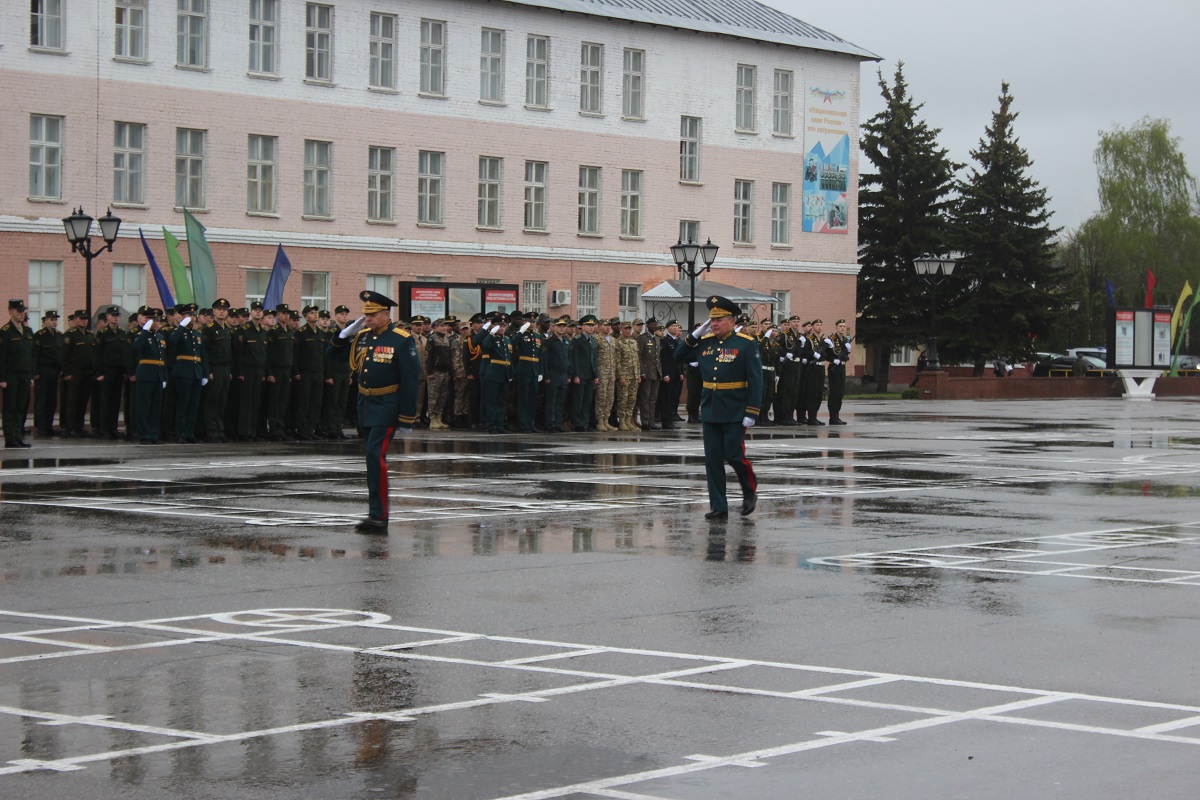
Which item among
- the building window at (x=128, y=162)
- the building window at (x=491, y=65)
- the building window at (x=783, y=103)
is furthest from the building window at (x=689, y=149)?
the building window at (x=128, y=162)

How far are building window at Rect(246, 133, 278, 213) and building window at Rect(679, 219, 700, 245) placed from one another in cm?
1506

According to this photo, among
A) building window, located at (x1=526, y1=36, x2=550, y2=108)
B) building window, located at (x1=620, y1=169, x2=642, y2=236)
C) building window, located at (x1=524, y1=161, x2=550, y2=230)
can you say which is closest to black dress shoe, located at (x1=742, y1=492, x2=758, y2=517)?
building window, located at (x1=524, y1=161, x2=550, y2=230)

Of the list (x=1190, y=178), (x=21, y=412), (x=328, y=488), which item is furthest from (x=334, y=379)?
(x=1190, y=178)

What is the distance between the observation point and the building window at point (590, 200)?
56.4 m

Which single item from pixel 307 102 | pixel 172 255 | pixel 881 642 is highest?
pixel 307 102

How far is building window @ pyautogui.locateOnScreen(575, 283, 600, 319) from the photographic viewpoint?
Result: 5666 cm

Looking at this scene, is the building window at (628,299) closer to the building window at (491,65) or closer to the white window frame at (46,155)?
the building window at (491,65)

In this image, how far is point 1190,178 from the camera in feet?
331

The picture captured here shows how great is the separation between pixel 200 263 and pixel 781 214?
1058 inches

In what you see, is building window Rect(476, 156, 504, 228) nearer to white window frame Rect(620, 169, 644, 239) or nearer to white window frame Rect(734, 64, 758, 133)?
white window frame Rect(620, 169, 644, 239)

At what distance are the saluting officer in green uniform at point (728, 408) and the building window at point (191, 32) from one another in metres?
33.1

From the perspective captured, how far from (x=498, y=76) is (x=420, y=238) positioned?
5628mm

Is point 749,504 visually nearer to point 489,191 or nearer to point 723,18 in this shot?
point 489,191

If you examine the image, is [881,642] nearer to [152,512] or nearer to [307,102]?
[152,512]
